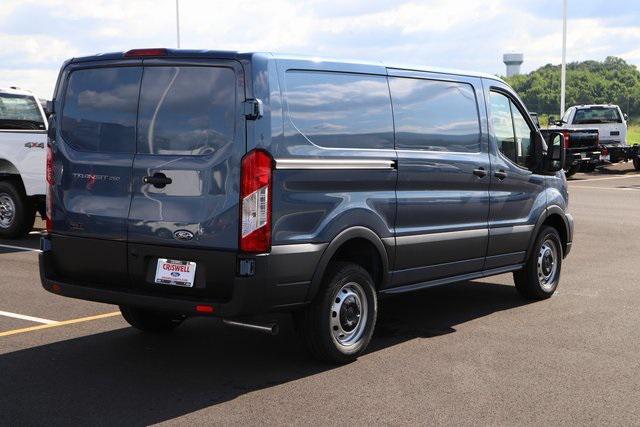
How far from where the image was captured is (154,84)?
5.83 meters

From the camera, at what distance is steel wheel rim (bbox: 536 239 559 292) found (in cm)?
859

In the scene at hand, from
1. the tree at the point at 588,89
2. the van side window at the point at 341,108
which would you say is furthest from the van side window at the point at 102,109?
the tree at the point at 588,89

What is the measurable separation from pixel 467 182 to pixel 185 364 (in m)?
2.69

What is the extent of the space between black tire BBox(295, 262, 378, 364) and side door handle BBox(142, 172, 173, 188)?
122 cm

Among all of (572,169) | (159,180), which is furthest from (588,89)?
(159,180)

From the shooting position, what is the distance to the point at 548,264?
8.69 meters

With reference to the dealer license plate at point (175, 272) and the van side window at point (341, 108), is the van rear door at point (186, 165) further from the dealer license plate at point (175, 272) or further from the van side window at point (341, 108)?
the van side window at point (341, 108)

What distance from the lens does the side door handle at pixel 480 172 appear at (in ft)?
24.3

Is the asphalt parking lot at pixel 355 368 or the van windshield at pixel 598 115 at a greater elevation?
the van windshield at pixel 598 115

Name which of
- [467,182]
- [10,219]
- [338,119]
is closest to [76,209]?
[338,119]

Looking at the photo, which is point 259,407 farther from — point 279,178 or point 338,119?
point 338,119

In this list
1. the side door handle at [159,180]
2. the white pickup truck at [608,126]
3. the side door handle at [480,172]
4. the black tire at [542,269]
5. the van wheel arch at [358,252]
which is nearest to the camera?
the side door handle at [159,180]

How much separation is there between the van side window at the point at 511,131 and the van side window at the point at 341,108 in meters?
1.64

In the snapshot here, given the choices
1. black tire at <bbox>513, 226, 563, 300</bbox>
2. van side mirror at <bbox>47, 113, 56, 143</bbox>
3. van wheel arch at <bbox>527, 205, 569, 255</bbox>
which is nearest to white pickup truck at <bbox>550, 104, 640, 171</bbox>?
van wheel arch at <bbox>527, 205, 569, 255</bbox>
